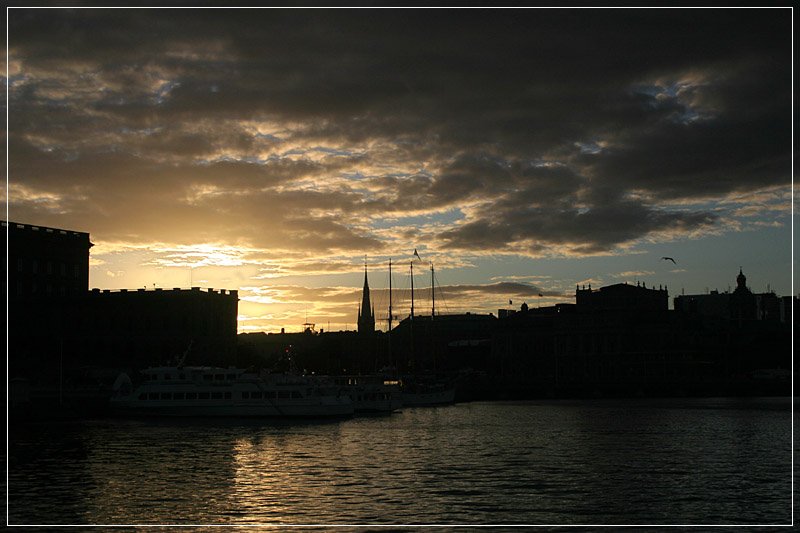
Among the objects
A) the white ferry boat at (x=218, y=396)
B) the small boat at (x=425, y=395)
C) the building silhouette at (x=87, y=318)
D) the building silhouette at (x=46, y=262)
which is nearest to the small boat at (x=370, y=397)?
the white ferry boat at (x=218, y=396)

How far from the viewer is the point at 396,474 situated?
56000mm

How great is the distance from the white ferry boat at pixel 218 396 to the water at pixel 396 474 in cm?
705

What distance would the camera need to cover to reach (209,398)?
103875mm

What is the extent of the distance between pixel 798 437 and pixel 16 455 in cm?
6236

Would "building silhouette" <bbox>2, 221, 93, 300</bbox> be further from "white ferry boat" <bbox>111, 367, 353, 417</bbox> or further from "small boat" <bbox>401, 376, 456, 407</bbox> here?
"small boat" <bbox>401, 376, 456, 407</bbox>

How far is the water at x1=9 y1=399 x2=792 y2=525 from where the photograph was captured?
4222cm

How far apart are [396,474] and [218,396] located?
51.6 m

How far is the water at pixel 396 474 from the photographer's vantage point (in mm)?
42219

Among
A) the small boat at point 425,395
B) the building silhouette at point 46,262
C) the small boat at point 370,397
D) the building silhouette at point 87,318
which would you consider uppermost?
the building silhouette at point 46,262

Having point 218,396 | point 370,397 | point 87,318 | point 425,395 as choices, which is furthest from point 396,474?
point 87,318

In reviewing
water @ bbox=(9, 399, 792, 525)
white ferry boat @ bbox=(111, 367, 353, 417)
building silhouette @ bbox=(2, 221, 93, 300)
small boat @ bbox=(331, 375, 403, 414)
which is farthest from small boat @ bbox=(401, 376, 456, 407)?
building silhouette @ bbox=(2, 221, 93, 300)

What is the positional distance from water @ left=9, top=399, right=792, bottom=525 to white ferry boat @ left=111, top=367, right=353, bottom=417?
705 cm

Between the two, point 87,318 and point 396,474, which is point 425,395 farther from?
point 396,474

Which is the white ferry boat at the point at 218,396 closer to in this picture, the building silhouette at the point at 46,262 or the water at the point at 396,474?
the water at the point at 396,474
